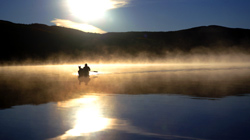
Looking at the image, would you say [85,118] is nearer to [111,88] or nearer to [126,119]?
[126,119]

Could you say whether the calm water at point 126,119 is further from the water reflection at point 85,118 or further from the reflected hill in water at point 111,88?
the reflected hill in water at point 111,88

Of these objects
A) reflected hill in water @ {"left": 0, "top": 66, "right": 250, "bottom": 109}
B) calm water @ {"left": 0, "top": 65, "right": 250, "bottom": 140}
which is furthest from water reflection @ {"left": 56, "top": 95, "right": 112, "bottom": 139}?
reflected hill in water @ {"left": 0, "top": 66, "right": 250, "bottom": 109}

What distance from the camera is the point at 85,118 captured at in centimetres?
1442

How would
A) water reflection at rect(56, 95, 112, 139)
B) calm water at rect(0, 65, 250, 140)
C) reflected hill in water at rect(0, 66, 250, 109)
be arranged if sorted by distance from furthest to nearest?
reflected hill in water at rect(0, 66, 250, 109) < water reflection at rect(56, 95, 112, 139) < calm water at rect(0, 65, 250, 140)

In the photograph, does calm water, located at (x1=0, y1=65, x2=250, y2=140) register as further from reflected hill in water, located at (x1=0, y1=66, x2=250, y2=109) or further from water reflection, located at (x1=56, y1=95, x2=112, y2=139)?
reflected hill in water, located at (x1=0, y1=66, x2=250, y2=109)

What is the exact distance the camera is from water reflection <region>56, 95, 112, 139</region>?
12023mm

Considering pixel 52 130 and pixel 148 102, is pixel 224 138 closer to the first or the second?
pixel 52 130

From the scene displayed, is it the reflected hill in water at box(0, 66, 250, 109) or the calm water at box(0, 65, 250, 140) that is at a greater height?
the reflected hill in water at box(0, 66, 250, 109)

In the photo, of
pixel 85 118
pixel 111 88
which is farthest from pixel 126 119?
pixel 111 88

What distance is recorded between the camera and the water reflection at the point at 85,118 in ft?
39.4

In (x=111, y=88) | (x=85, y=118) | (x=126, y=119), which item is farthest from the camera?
(x=111, y=88)

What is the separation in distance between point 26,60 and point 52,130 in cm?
17148

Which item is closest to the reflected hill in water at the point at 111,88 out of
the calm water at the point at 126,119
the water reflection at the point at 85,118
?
the calm water at the point at 126,119

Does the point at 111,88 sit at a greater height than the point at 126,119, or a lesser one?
greater
